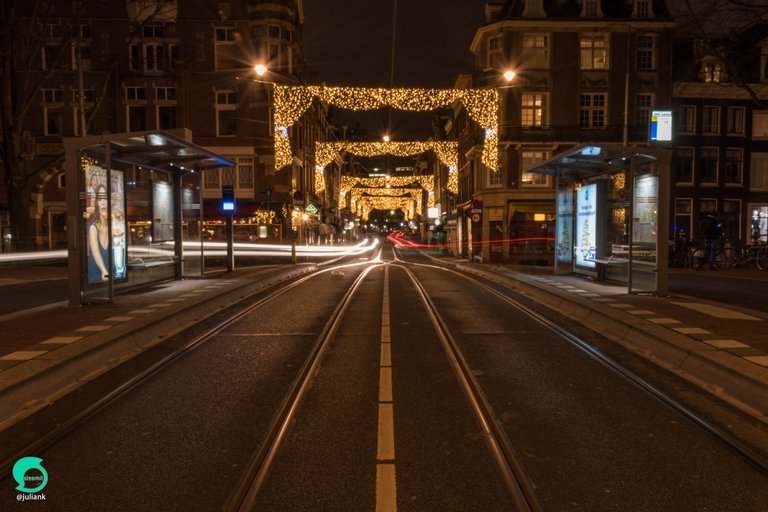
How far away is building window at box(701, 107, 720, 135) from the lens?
1303 inches

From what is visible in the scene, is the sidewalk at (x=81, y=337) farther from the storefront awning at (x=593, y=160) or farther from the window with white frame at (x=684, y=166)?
the window with white frame at (x=684, y=166)

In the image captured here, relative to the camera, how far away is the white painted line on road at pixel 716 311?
30.5 ft

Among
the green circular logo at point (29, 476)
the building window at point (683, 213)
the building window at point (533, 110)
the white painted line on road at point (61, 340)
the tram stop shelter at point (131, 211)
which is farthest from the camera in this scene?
the building window at point (533, 110)

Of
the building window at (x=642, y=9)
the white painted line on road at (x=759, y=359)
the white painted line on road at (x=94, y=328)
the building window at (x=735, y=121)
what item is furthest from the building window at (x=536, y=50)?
the white painted line on road at (x=94, y=328)

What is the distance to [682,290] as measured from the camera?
557 inches

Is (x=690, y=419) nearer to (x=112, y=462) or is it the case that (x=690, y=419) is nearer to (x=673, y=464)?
(x=673, y=464)

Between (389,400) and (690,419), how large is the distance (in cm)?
259

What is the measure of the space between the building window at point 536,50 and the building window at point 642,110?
5768mm

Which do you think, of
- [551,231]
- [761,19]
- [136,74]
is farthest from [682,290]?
[136,74]

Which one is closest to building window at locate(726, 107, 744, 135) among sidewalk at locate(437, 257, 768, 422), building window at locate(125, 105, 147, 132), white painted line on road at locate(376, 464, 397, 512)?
sidewalk at locate(437, 257, 768, 422)

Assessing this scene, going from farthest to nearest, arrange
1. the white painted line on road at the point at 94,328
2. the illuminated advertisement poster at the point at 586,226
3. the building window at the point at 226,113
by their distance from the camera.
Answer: the building window at the point at 226,113 < the illuminated advertisement poster at the point at 586,226 < the white painted line on road at the point at 94,328

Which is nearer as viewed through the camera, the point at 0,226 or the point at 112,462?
the point at 112,462

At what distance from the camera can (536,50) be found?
33250 millimetres

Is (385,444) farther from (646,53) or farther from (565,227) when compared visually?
(646,53)
